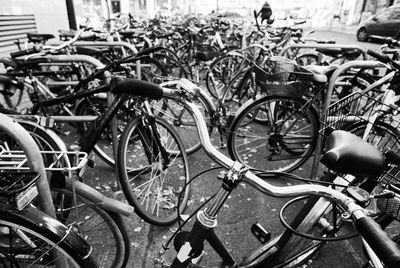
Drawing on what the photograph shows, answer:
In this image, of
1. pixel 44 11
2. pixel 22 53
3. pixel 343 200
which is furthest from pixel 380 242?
pixel 44 11

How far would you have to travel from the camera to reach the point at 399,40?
12.5 ft

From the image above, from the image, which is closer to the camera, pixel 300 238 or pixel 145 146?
pixel 300 238

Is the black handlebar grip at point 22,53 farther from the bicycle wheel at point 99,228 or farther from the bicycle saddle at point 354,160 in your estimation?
the bicycle saddle at point 354,160

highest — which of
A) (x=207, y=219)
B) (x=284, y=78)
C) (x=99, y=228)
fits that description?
(x=284, y=78)

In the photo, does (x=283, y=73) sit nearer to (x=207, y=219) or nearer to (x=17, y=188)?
(x=207, y=219)

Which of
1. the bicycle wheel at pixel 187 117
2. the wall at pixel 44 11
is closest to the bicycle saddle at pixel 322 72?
the bicycle wheel at pixel 187 117

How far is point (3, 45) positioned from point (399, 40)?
6.50 metres

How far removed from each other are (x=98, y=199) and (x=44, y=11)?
5811 millimetres

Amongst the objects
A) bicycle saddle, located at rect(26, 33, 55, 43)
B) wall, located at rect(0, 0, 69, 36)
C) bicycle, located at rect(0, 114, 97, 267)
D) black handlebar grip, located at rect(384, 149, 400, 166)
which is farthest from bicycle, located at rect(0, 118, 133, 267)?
wall, located at rect(0, 0, 69, 36)

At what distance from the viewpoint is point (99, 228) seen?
249 centimetres

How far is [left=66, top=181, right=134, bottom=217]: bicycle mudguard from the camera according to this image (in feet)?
5.62

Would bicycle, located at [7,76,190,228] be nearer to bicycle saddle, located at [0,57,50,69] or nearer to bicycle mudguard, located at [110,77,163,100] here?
bicycle mudguard, located at [110,77,163,100]

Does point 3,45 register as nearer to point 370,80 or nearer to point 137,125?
point 137,125

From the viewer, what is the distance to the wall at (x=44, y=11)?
5.12 metres
